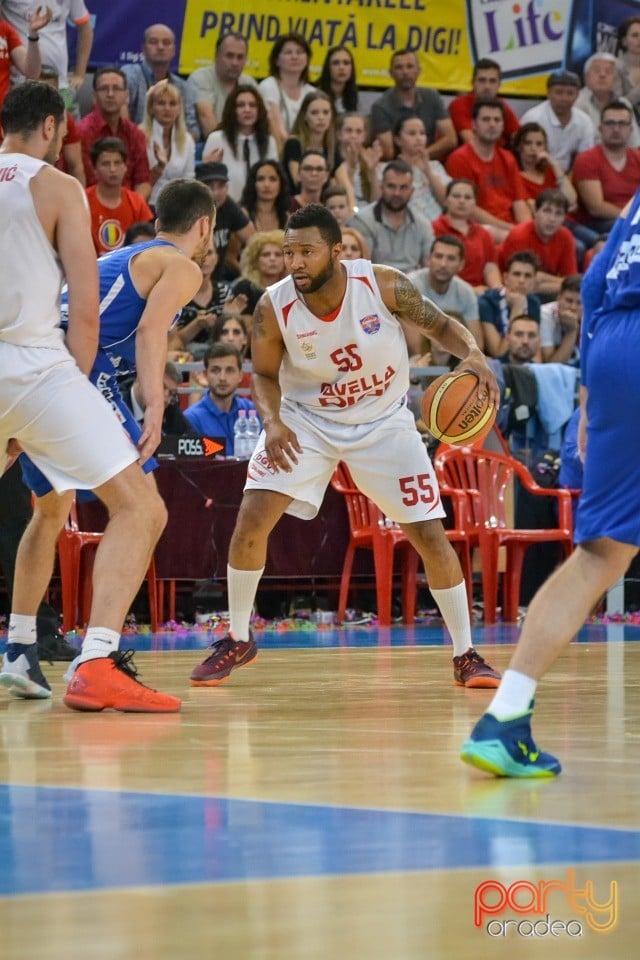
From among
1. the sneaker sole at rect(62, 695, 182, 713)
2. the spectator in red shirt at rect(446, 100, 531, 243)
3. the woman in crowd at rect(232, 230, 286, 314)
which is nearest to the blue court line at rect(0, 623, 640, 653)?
the woman in crowd at rect(232, 230, 286, 314)

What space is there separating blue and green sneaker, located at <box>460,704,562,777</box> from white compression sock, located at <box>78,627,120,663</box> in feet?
5.94

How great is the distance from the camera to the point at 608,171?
1564 centimetres

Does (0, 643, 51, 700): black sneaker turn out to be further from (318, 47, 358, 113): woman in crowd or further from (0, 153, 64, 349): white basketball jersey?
(318, 47, 358, 113): woman in crowd

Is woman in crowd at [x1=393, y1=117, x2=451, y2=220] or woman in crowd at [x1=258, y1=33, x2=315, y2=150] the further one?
woman in crowd at [x1=393, y1=117, x2=451, y2=220]

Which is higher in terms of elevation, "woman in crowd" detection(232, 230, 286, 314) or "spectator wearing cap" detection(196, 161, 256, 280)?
"spectator wearing cap" detection(196, 161, 256, 280)

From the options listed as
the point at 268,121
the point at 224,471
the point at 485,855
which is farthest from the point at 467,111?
the point at 485,855

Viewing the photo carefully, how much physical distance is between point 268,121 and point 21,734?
984 centimetres

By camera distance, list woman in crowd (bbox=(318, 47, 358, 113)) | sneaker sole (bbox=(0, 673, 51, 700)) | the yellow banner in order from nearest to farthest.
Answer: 1. sneaker sole (bbox=(0, 673, 51, 700))
2. woman in crowd (bbox=(318, 47, 358, 113))
3. the yellow banner

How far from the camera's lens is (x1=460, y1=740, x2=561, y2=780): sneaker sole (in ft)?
11.9

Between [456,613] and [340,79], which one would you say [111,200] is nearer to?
[340,79]

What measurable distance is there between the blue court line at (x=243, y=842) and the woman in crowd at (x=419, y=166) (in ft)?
38.7

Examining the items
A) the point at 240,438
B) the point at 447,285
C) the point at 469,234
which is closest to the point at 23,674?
the point at 240,438

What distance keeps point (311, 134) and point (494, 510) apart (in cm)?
465

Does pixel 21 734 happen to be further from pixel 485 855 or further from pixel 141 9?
pixel 141 9
